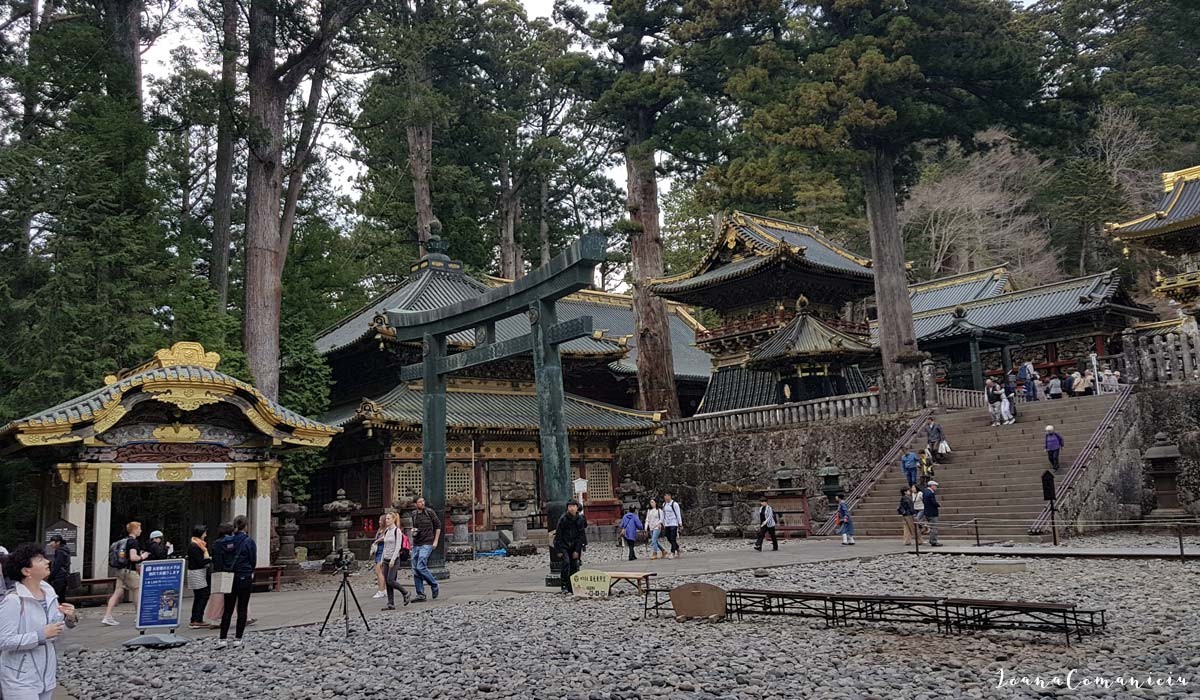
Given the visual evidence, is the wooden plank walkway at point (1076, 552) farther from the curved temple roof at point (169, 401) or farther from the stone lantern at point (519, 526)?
the curved temple roof at point (169, 401)

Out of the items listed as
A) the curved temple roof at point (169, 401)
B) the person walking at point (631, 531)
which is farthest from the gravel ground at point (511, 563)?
the curved temple roof at point (169, 401)

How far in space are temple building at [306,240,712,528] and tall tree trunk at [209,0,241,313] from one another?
4201 millimetres

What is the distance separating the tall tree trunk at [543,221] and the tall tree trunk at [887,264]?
2249 centimetres

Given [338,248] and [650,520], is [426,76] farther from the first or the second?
[650,520]

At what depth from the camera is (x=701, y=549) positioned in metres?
21.4

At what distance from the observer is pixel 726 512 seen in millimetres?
26281

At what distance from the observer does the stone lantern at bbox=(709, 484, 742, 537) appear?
2548 cm

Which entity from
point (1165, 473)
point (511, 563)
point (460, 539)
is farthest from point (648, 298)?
point (1165, 473)

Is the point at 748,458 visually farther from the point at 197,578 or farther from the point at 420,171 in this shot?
the point at 197,578

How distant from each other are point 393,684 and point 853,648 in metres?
4.27

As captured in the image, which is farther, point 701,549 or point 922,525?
point 701,549

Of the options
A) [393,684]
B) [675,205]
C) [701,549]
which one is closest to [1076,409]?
[701,549]

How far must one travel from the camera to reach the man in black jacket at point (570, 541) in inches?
521

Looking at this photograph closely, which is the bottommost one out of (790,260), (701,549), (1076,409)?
(701,549)
